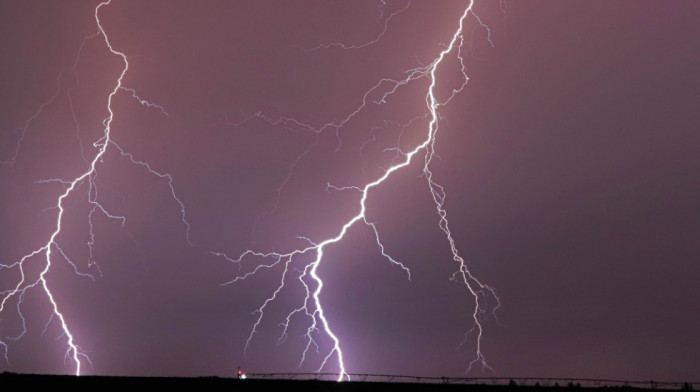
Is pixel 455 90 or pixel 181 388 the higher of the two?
pixel 455 90

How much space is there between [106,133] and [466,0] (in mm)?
7695

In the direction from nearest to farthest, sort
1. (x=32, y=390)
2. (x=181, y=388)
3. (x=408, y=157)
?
(x=32, y=390) → (x=181, y=388) → (x=408, y=157)

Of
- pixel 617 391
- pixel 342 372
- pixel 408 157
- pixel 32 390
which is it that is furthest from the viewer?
pixel 408 157

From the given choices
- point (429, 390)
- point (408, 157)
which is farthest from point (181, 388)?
point (408, 157)

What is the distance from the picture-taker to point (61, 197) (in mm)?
14680

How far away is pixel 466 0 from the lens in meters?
14.0

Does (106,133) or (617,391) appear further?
(106,133)

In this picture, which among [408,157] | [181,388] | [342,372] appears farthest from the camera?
[408,157]

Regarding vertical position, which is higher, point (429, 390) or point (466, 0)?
point (466, 0)

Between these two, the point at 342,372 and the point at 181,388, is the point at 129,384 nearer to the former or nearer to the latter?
the point at 181,388

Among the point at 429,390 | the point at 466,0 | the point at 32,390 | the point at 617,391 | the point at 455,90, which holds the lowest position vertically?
the point at 32,390

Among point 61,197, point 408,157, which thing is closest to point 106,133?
point 61,197

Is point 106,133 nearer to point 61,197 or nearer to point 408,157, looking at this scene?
point 61,197

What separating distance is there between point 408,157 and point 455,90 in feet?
5.23
